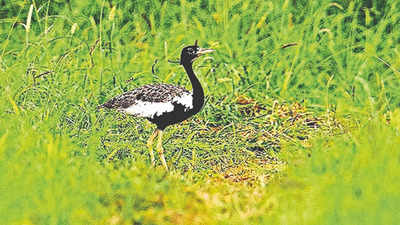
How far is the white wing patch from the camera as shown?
4.67 m

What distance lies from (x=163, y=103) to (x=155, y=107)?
0.06 m

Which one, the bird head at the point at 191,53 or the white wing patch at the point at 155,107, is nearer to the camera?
the white wing patch at the point at 155,107

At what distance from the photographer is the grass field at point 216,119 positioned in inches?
151

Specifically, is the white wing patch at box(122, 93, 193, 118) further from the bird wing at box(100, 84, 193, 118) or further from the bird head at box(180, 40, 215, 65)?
the bird head at box(180, 40, 215, 65)

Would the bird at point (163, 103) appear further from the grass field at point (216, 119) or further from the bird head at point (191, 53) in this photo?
the grass field at point (216, 119)

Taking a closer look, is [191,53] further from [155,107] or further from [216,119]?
[216,119]

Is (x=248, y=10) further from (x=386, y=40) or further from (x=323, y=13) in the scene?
(x=386, y=40)

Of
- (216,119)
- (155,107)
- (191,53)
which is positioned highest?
(191,53)

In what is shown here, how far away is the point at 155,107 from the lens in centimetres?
467

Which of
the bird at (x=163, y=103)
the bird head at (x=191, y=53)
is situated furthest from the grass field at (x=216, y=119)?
the bird head at (x=191, y=53)

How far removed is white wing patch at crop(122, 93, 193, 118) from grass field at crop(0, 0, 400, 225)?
0.91 feet

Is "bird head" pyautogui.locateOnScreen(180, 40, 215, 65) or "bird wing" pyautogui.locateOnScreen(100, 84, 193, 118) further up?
"bird head" pyautogui.locateOnScreen(180, 40, 215, 65)

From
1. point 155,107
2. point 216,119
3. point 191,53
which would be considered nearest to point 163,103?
point 155,107

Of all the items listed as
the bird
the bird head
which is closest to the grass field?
the bird
